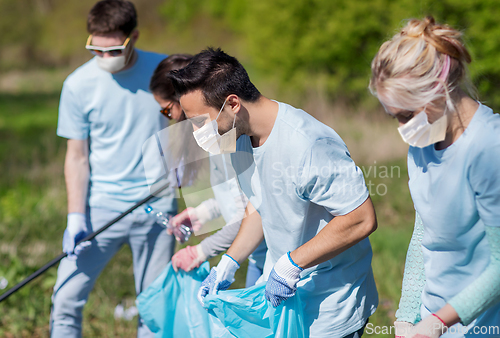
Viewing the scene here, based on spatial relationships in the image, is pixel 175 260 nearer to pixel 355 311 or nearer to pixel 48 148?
pixel 355 311

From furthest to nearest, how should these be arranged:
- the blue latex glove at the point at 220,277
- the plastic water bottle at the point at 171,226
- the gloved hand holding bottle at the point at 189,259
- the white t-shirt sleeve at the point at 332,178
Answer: the plastic water bottle at the point at 171,226 < the gloved hand holding bottle at the point at 189,259 < the blue latex glove at the point at 220,277 < the white t-shirt sleeve at the point at 332,178

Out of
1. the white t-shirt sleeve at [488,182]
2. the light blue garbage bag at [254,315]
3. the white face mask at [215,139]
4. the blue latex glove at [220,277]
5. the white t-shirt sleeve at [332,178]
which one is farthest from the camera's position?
the blue latex glove at [220,277]

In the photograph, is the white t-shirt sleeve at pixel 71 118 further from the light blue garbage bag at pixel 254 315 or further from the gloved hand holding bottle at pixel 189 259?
the light blue garbage bag at pixel 254 315

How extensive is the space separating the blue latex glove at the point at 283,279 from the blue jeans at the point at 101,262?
1138 millimetres

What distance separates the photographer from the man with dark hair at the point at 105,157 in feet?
8.26

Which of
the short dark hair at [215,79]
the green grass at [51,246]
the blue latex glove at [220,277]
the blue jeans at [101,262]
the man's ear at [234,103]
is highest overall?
the short dark hair at [215,79]

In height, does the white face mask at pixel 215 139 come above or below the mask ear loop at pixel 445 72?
below

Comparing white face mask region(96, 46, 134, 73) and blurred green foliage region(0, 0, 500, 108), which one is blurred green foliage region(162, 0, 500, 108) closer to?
blurred green foliage region(0, 0, 500, 108)

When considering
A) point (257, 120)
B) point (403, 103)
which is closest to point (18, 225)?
point (257, 120)

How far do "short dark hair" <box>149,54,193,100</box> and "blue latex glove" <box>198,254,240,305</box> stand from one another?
0.84m

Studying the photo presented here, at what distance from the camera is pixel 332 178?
1.53 m

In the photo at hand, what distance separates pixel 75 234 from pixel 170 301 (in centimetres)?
71

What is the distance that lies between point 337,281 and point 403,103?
715 mm

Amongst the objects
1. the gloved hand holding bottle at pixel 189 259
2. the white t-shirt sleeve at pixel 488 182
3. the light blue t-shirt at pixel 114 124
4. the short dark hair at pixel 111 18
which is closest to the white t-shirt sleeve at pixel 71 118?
the light blue t-shirt at pixel 114 124
